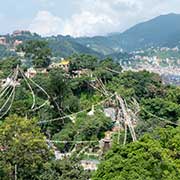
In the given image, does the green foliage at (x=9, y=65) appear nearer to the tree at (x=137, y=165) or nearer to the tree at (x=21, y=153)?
the tree at (x=21, y=153)

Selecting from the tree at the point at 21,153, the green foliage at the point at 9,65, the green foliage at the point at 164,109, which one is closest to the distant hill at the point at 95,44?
the green foliage at the point at 9,65

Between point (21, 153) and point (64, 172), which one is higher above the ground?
point (21, 153)

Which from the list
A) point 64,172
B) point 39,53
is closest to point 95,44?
point 39,53

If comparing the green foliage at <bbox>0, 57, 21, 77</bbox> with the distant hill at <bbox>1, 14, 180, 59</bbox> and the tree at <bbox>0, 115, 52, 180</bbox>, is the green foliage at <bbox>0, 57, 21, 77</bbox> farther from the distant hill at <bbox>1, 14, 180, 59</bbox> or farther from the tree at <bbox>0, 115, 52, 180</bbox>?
the distant hill at <bbox>1, 14, 180, 59</bbox>

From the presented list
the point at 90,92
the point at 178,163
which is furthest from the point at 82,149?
the point at 178,163

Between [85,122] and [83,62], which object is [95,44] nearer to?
[83,62]

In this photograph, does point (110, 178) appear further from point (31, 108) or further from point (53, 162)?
point (31, 108)

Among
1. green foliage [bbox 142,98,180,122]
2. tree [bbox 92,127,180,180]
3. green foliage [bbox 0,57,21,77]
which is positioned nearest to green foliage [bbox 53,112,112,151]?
green foliage [bbox 142,98,180,122]
